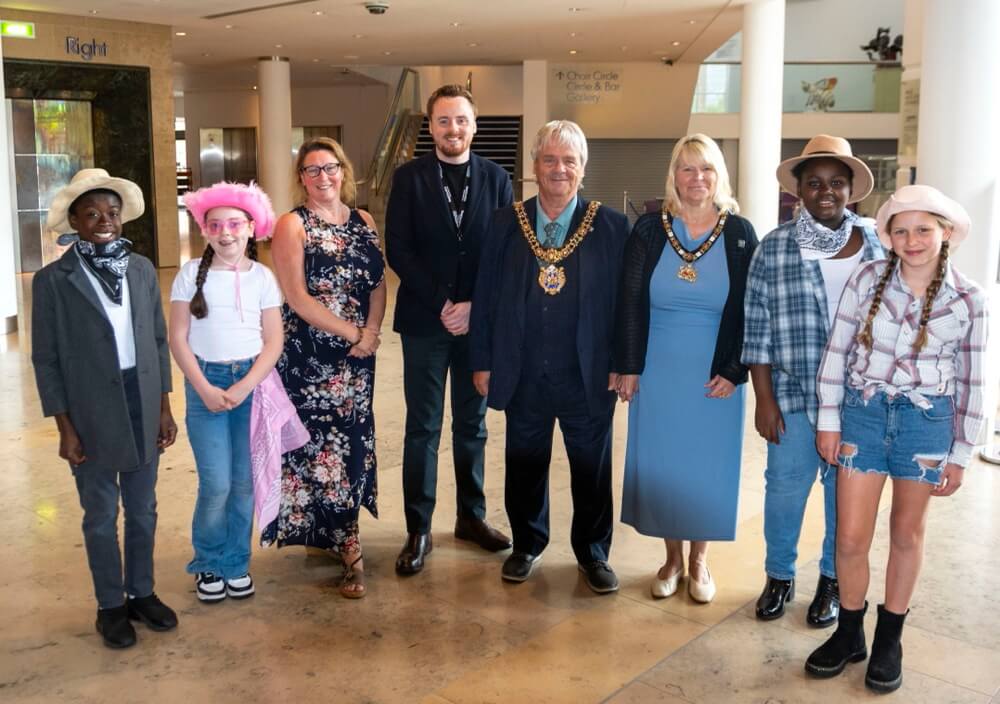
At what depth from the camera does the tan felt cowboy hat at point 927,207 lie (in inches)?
110

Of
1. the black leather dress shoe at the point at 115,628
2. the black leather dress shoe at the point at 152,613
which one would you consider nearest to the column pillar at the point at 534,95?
the black leather dress shoe at the point at 152,613

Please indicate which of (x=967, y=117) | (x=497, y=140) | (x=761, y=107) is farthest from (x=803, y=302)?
(x=497, y=140)

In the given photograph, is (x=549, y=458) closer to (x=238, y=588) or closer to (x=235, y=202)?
(x=238, y=588)

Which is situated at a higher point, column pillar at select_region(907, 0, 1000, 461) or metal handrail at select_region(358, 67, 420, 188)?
metal handrail at select_region(358, 67, 420, 188)

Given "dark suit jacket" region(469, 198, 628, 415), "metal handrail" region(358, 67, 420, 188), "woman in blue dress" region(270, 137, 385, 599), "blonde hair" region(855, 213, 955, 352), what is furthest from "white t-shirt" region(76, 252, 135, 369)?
"metal handrail" region(358, 67, 420, 188)

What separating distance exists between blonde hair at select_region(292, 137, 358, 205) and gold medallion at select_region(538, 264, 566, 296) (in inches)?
31.3

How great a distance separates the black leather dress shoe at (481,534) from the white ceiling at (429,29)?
35.3ft

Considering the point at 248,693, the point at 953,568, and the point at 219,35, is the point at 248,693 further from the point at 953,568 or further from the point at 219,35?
the point at 219,35

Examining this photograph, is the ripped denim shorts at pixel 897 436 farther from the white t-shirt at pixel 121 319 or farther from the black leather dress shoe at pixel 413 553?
the white t-shirt at pixel 121 319

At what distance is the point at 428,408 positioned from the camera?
3.97 m

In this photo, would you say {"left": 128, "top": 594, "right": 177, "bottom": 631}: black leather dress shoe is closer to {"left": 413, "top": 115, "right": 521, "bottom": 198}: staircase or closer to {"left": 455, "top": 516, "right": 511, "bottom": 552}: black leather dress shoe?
{"left": 455, "top": 516, "right": 511, "bottom": 552}: black leather dress shoe

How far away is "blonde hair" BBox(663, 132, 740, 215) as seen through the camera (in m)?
3.41

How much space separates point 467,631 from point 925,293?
180cm

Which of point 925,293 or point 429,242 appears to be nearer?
point 925,293
